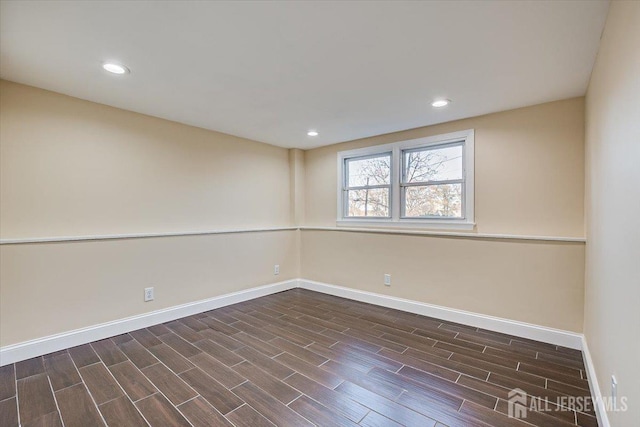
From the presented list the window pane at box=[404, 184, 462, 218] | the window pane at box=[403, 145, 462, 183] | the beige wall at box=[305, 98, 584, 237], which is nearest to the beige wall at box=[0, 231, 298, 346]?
the window pane at box=[404, 184, 462, 218]

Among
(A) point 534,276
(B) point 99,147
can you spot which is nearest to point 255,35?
(B) point 99,147

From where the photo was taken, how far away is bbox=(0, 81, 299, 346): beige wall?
8.24 feet

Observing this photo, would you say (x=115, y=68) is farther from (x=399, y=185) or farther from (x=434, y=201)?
(x=434, y=201)

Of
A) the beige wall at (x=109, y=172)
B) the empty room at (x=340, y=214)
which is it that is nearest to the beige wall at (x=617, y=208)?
the empty room at (x=340, y=214)

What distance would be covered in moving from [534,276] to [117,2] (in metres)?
3.80

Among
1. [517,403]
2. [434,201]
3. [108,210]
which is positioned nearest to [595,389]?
[517,403]

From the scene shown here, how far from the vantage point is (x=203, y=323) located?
10.9 feet

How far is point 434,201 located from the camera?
12.1 ft

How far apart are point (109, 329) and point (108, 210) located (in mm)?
1168

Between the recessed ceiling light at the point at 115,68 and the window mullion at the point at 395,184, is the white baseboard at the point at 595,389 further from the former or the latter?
the recessed ceiling light at the point at 115,68

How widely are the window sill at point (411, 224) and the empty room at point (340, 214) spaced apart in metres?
0.03

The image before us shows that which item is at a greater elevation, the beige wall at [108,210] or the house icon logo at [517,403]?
the beige wall at [108,210]

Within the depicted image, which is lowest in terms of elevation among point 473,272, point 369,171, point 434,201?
point 473,272

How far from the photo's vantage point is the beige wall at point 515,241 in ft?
9.05
